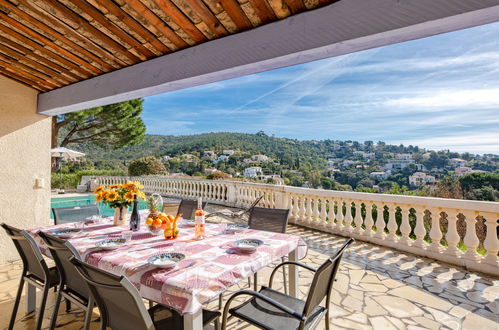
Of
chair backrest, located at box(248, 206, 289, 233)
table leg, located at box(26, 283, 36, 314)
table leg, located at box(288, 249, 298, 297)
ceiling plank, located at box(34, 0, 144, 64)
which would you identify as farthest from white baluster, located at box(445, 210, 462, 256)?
table leg, located at box(26, 283, 36, 314)

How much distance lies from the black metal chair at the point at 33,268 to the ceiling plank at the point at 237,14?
7.16 ft

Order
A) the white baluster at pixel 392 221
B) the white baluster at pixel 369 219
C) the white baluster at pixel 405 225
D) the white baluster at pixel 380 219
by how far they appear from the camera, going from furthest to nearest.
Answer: the white baluster at pixel 369 219, the white baluster at pixel 380 219, the white baluster at pixel 392 221, the white baluster at pixel 405 225

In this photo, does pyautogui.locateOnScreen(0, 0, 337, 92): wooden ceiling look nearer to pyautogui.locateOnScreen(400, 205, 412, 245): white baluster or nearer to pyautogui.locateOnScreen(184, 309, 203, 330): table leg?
→ pyautogui.locateOnScreen(184, 309, 203, 330): table leg

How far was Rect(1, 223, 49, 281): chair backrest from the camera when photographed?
195 centimetres

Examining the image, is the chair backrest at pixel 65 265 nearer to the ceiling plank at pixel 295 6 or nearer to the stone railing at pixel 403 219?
the ceiling plank at pixel 295 6

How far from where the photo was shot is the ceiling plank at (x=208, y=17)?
1.95m

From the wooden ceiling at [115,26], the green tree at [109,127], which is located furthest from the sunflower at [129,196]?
the green tree at [109,127]

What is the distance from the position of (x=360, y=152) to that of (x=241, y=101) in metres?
21.1

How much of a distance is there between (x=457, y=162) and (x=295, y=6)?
971 cm

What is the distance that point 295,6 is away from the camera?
74.8 inches

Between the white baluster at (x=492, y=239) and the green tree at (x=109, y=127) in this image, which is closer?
the white baluster at (x=492, y=239)

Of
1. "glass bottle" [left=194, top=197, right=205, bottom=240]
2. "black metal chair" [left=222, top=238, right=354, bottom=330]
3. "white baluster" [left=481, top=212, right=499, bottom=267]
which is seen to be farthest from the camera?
"white baluster" [left=481, top=212, right=499, bottom=267]

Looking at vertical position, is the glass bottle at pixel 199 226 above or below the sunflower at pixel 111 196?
below

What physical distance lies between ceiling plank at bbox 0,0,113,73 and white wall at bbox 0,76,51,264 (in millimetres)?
1730
